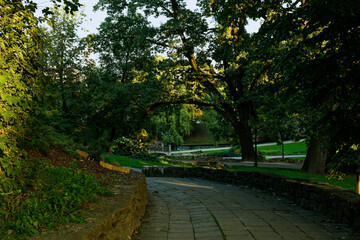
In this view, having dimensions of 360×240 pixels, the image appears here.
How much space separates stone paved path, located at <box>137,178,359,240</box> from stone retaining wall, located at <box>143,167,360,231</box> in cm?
20

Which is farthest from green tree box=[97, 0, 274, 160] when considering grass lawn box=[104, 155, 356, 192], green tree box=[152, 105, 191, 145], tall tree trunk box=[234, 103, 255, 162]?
green tree box=[152, 105, 191, 145]

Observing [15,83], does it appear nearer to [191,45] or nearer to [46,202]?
[46,202]

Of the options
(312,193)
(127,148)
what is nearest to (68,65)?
(127,148)

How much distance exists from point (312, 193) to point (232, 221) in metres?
2.11

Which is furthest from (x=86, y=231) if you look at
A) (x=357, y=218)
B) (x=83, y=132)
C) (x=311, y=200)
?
(x=83, y=132)

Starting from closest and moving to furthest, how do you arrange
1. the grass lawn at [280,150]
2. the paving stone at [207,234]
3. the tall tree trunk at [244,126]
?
the paving stone at [207,234]
the tall tree trunk at [244,126]
the grass lawn at [280,150]

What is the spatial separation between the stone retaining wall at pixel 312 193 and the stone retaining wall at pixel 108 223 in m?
3.39

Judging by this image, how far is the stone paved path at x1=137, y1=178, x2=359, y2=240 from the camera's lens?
4.32 metres

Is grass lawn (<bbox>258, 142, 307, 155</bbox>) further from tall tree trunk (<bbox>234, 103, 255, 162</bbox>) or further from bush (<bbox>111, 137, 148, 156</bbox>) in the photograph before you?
bush (<bbox>111, 137, 148, 156</bbox>)

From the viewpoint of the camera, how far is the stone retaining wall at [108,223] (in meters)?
2.61

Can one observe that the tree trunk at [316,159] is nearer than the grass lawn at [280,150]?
Yes

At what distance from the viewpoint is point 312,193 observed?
6078mm

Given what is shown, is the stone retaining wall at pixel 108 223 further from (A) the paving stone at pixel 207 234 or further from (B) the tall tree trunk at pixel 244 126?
(B) the tall tree trunk at pixel 244 126

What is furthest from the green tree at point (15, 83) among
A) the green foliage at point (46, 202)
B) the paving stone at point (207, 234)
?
the paving stone at point (207, 234)
